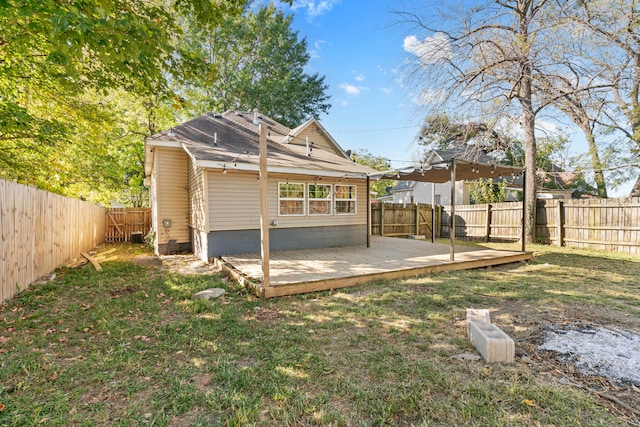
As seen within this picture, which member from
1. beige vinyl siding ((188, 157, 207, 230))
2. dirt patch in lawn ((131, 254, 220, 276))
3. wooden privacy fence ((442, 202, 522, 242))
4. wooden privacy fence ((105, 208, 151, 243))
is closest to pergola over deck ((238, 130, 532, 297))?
dirt patch in lawn ((131, 254, 220, 276))

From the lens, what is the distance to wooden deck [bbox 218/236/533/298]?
211 inches

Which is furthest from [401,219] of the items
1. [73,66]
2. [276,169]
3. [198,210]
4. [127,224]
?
[127,224]

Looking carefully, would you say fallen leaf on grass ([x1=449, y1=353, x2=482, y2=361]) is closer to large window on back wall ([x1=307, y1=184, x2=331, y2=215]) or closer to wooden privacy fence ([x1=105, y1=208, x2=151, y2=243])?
large window on back wall ([x1=307, y1=184, x2=331, y2=215])

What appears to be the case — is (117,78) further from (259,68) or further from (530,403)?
(259,68)

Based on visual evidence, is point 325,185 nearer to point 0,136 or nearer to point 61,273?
point 61,273

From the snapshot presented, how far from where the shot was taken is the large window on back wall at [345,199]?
10.2 m

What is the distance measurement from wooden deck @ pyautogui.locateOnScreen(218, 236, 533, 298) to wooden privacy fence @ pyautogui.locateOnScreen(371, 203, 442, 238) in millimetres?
4818

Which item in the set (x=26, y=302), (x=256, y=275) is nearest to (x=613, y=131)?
(x=256, y=275)

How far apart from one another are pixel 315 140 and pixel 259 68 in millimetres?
12354

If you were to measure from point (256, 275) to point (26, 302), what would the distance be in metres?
3.53

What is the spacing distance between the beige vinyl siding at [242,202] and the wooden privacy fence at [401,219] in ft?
17.4

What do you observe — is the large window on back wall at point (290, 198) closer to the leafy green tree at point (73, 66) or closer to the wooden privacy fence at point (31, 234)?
the leafy green tree at point (73, 66)

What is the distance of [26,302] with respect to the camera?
4516 mm

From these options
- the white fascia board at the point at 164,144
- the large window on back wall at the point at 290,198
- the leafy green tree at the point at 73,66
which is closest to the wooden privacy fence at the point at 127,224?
the leafy green tree at the point at 73,66
